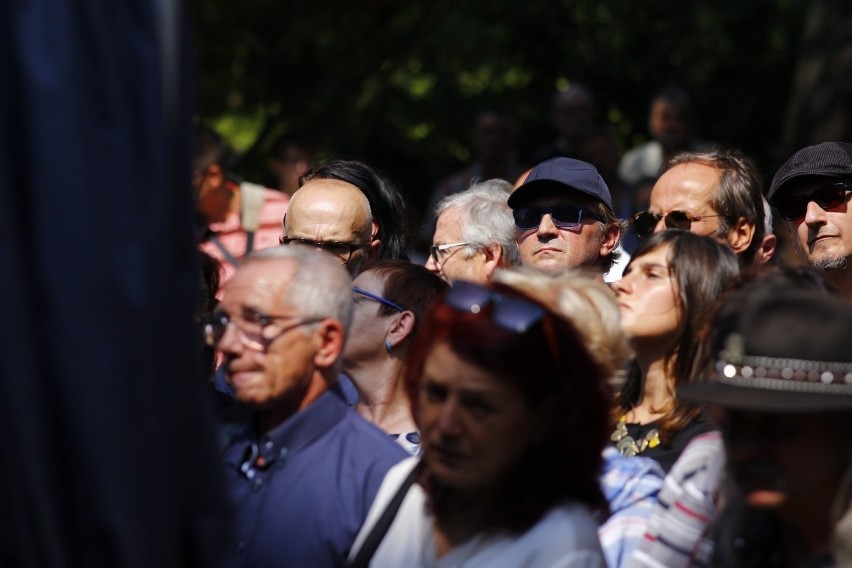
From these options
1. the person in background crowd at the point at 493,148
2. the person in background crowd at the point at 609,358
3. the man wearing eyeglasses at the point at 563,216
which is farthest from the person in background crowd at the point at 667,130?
the person in background crowd at the point at 609,358

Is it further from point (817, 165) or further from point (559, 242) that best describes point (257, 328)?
point (817, 165)

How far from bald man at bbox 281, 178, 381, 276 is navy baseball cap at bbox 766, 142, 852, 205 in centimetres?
155

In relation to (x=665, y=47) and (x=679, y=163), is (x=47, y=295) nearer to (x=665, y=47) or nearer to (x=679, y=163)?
(x=679, y=163)

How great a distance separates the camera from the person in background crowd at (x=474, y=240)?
5559mm

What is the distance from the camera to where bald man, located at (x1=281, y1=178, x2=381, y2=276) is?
533 cm

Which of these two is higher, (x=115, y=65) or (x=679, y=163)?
(x=115, y=65)

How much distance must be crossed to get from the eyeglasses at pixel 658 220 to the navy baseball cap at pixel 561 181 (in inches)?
5.0

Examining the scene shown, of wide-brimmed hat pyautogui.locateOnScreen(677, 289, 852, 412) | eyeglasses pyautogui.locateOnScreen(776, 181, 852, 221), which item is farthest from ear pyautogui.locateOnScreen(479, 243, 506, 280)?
wide-brimmed hat pyautogui.locateOnScreen(677, 289, 852, 412)

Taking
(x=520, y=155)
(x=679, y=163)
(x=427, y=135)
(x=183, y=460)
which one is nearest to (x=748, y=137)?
(x=520, y=155)

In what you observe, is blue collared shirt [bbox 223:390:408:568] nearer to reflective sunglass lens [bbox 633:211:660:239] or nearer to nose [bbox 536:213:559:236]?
nose [bbox 536:213:559:236]

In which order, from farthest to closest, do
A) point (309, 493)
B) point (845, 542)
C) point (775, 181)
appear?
1. point (775, 181)
2. point (309, 493)
3. point (845, 542)

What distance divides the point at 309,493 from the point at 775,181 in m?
2.54

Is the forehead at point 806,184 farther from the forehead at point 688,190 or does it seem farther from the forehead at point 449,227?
the forehead at point 449,227

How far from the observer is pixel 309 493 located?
3.38m
